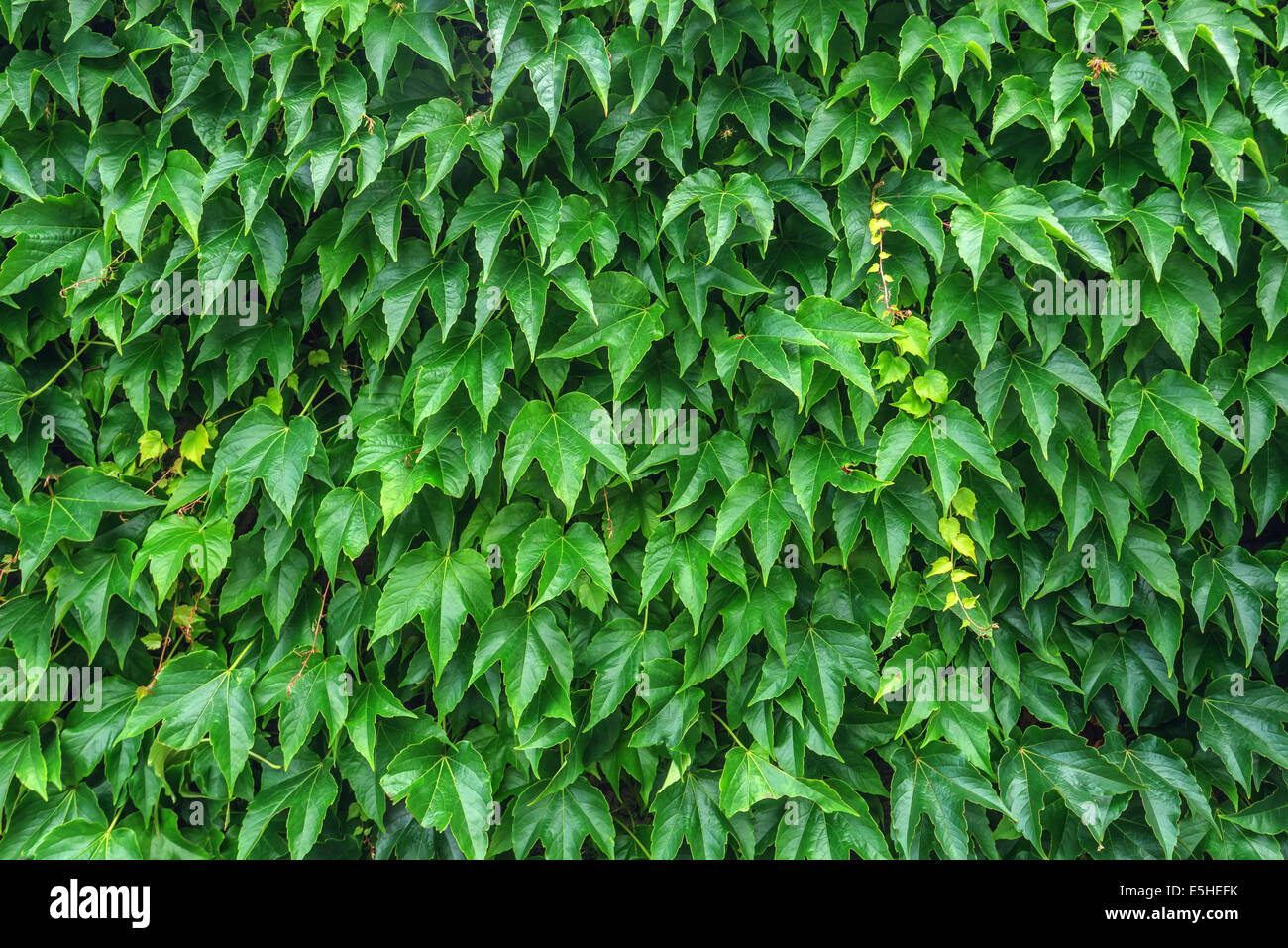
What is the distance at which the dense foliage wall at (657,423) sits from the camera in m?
2.14

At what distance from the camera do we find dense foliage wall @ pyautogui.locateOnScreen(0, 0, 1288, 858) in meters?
2.14

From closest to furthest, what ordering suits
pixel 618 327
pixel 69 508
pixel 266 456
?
pixel 618 327 → pixel 266 456 → pixel 69 508

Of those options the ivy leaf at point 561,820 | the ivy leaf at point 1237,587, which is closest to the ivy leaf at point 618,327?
the ivy leaf at point 561,820

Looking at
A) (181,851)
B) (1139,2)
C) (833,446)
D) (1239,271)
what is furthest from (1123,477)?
(181,851)

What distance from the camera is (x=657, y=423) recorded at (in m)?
2.21

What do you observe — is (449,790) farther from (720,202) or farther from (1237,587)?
(1237,587)

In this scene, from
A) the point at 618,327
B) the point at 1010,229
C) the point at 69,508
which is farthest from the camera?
the point at 69,508

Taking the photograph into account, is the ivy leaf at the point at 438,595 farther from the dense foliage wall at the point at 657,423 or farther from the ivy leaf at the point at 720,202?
the ivy leaf at the point at 720,202

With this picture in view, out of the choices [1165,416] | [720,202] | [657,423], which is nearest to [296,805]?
[657,423]

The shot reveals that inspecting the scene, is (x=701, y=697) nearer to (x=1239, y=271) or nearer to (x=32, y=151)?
(x=1239, y=271)

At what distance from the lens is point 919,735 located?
92.8 inches

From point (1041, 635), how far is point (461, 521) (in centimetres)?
171

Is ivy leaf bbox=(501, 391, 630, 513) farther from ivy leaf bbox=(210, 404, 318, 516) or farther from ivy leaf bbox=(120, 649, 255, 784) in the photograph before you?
ivy leaf bbox=(120, 649, 255, 784)

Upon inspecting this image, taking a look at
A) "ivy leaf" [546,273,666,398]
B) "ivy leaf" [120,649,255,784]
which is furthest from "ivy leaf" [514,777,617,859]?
"ivy leaf" [546,273,666,398]
